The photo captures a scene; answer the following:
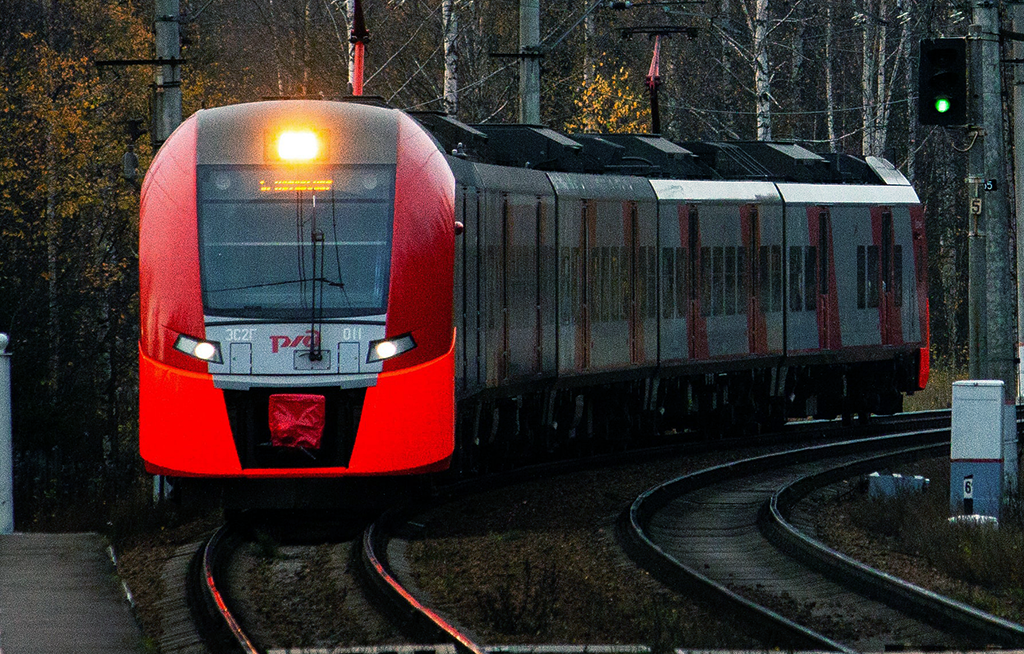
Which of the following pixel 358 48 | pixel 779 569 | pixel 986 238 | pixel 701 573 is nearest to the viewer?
pixel 701 573

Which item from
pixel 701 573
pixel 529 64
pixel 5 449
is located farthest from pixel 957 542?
pixel 529 64

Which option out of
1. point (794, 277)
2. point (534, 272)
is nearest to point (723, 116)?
point (794, 277)

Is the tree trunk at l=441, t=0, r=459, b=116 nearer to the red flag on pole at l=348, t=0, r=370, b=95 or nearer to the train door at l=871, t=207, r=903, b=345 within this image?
the train door at l=871, t=207, r=903, b=345

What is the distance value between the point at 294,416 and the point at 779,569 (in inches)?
127

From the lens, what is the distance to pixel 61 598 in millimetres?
10930

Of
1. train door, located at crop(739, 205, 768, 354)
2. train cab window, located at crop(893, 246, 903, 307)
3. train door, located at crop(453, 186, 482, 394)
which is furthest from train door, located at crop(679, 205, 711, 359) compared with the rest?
train door, located at crop(453, 186, 482, 394)

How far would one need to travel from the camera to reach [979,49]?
641 inches

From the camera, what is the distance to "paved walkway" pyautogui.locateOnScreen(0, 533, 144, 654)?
9.70 metres

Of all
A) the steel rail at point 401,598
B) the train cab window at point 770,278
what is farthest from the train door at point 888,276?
the steel rail at point 401,598

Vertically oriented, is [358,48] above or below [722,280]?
A: above

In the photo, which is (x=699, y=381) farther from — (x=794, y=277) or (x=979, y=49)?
(x=979, y=49)

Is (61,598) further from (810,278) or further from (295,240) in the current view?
(810,278)

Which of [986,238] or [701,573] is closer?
[701,573]

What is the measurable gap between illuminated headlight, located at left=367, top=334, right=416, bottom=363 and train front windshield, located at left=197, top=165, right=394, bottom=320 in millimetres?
214
